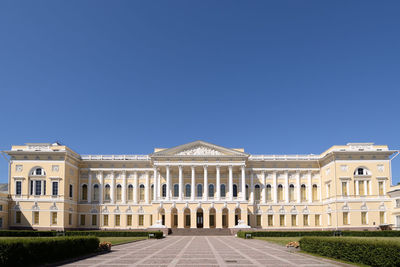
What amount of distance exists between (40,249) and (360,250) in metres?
15.3

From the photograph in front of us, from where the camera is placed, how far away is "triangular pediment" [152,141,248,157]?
211 feet

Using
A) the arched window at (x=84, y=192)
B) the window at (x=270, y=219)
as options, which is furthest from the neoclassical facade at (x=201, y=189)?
the window at (x=270, y=219)

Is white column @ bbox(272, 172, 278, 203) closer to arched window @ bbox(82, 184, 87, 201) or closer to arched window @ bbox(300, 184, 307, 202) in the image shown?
arched window @ bbox(300, 184, 307, 202)

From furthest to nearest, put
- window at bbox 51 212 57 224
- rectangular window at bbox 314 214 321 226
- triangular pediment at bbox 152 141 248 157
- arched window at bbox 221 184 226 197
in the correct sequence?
1. arched window at bbox 221 184 226 197
2. rectangular window at bbox 314 214 321 226
3. triangular pediment at bbox 152 141 248 157
4. window at bbox 51 212 57 224

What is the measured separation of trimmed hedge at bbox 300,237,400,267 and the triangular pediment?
38.8 m

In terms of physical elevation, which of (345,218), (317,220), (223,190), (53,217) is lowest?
(317,220)

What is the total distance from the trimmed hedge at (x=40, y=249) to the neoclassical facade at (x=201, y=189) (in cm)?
3708

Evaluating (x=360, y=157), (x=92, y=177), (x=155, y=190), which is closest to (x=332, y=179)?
(x=360, y=157)

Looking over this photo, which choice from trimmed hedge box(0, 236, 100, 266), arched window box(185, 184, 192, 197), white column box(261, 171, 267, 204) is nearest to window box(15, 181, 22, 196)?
arched window box(185, 184, 192, 197)

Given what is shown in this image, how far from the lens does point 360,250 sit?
1958cm

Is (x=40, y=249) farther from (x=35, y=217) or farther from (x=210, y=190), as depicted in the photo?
(x=210, y=190)

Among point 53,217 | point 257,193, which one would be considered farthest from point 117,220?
point 257,193

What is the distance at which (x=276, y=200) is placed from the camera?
221 ft

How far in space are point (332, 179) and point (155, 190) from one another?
26608 millimetres
